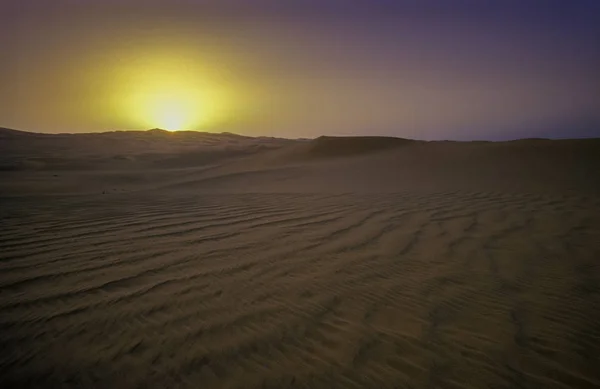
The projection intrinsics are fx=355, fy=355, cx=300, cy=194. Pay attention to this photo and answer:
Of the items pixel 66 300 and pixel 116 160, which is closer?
pixel 66 300

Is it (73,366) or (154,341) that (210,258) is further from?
(73,366)

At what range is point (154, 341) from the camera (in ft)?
5.96

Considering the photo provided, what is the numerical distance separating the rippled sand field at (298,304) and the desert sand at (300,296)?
0.04 ft

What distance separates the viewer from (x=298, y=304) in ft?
7.35

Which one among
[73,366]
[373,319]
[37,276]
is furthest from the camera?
[37,276]

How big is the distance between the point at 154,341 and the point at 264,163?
14.0 metres

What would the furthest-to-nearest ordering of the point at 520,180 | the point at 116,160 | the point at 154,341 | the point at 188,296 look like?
1. the point at 116,160
2. the point at 520,180
3. the point at 188,296
4. the point at 154,341

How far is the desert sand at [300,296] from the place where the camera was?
1.64m

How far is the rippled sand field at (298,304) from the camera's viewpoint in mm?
1626

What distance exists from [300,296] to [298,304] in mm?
Answer: 106

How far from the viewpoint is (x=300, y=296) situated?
2344 millimetres

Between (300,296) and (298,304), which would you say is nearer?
(298,304)

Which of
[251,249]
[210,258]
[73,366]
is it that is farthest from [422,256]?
[73,366]

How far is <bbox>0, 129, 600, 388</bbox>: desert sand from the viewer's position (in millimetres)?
1636
